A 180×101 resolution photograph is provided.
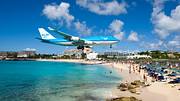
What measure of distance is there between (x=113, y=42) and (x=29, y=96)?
5477cm

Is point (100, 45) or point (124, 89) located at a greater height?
point (100, 45)

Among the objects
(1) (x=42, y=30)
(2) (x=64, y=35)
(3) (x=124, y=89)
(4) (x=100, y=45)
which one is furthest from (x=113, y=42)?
(3) (x=124, y=89)

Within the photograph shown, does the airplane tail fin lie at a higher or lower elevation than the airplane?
higher

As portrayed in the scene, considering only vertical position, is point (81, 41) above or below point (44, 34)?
below

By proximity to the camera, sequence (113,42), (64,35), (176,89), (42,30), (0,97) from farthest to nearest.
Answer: (42,30) < (113,42) < (64,35) < (176,89) < (0,97)

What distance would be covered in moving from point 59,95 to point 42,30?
207 feet

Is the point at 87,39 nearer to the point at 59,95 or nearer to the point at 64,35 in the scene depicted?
the point at 64,35

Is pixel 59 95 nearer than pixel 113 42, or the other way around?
pixel 59 95

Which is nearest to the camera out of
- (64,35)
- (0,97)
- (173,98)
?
(173,98)

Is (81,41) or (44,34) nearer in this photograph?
(81,41)

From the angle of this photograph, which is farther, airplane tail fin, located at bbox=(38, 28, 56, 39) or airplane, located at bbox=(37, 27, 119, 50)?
airplane tail fin, located at bbox=(38, 28, 56, 39)

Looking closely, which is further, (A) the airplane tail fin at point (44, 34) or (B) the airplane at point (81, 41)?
(A) the airplane tail fin at point (44, 34)

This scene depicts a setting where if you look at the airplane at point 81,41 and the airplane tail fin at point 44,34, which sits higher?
the airplane tail fin at point 44,34

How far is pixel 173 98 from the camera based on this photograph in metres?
40.0
